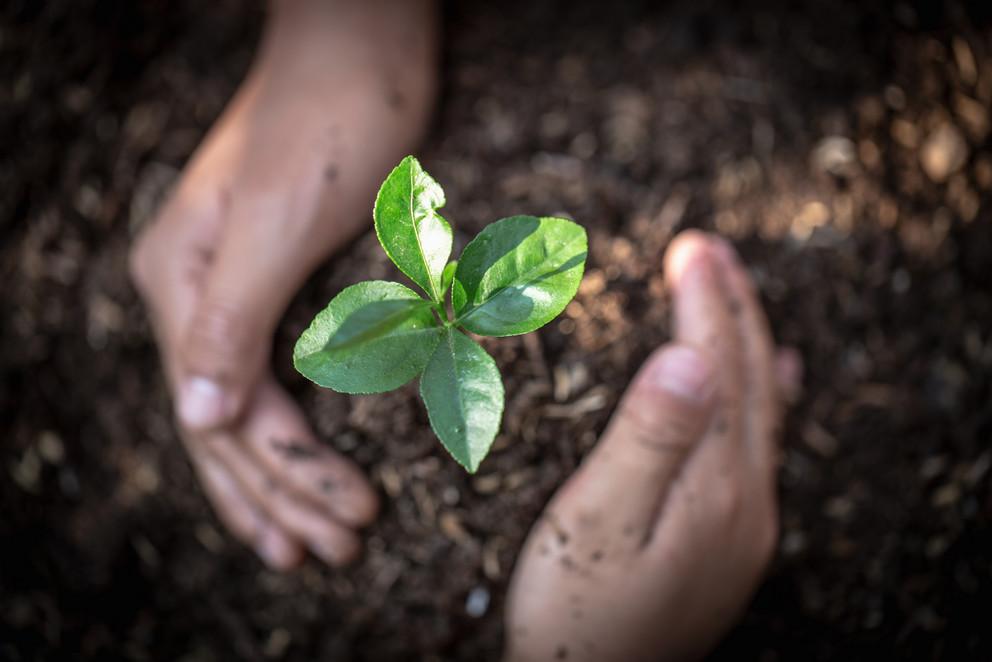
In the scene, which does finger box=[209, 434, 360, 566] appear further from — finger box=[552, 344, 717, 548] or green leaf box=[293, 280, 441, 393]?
green leaf box=[293, 280, 441, 393]

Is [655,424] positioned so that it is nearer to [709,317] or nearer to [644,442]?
[644,442]

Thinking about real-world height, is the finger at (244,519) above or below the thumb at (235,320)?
below

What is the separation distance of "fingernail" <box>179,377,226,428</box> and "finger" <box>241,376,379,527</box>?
0.05 meters

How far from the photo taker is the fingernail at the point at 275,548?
1.28 meters

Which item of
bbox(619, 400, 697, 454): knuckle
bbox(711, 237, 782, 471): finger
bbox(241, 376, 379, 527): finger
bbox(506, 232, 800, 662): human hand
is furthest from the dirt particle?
bbox(711, 237, 782, 471): finger

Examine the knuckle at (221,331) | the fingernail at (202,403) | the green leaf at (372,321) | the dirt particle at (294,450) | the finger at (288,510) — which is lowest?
the finger at (288,510)

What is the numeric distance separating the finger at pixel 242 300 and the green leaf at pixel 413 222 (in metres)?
0.49

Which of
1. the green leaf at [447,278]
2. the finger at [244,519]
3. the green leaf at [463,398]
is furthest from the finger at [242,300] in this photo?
the green leaf at [463,398]

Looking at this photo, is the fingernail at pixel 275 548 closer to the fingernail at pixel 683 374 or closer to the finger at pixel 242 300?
the finger at pixel 242 300

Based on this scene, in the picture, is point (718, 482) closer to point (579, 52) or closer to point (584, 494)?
point (584, 494)

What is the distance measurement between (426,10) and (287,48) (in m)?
0.25

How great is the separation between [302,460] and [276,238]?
0.33m

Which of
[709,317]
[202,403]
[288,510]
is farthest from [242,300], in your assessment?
[709,317]

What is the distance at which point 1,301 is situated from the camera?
158cm
